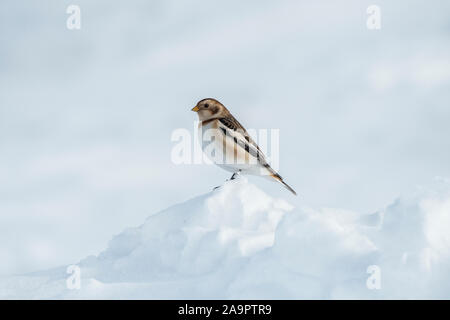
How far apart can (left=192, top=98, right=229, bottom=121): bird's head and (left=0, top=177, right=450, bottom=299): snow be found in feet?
4.47

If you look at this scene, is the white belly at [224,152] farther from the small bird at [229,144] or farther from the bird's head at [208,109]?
the bird's head at [208,109]

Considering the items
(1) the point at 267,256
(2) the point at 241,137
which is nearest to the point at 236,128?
(2) the point at 241,137

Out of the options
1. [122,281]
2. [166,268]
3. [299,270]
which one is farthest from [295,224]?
[122,281]

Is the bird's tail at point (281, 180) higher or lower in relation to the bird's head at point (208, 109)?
lower

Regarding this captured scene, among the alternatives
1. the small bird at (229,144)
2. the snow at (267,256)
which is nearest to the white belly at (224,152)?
the small bird at (229,144)

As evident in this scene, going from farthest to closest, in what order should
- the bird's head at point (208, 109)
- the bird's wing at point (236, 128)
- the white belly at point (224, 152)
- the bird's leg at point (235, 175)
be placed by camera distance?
the bird's head at point (208, 109)
the bird's leg at point (235, 175)
the bird's wing at point (236, 128)
the white belly at point (224, 152)

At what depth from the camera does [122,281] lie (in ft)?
23.2

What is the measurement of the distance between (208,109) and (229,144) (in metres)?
0.84

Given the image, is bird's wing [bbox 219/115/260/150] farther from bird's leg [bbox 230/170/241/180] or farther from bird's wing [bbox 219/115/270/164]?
bird's leg [bbox 230/170/241/180]

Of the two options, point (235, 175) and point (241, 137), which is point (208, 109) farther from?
point (235, 175)

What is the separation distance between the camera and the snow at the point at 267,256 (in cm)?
593

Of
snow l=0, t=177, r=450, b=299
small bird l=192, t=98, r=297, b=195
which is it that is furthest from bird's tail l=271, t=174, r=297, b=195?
snow l=0, t=177, r=450, b=299
